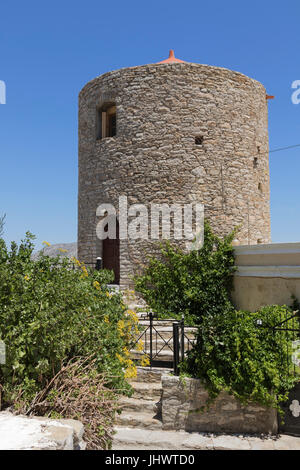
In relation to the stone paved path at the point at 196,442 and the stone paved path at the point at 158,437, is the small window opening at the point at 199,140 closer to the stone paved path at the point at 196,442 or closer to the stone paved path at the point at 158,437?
the stone paved path at the point at 158,437

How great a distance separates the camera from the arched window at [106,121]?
1175 cm

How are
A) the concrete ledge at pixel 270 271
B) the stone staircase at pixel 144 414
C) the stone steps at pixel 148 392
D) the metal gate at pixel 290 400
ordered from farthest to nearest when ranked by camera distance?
the concrete ledge at pixel 270 271 → the stone steps at pixel 148 392 → the metal gate at pixel 290 400 → the stone staircase at pixel 144 414

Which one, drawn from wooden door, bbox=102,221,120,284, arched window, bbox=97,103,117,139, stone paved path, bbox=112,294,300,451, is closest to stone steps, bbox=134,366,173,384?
stone paved path, bbox=112,294,300,451

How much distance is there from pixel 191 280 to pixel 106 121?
5.38m

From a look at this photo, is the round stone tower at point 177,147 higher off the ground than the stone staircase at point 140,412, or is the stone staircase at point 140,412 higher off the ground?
the round stone tower at point 177,147

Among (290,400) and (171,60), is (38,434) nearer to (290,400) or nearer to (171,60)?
(290,400)

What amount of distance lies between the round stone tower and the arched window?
279mm

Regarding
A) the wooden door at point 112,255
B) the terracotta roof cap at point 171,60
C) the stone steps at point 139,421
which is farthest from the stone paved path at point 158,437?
the terracotta roof cap at point 171,60

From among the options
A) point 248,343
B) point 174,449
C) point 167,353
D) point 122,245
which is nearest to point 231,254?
point 122,245

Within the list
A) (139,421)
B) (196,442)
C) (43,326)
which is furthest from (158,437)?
(43,326)

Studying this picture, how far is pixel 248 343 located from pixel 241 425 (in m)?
1.17

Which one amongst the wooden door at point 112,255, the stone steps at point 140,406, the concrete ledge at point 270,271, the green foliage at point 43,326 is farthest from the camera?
the wooden door at point 112,255

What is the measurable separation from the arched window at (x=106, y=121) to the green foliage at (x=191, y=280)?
3.94 m

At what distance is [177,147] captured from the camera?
10.7 metres
